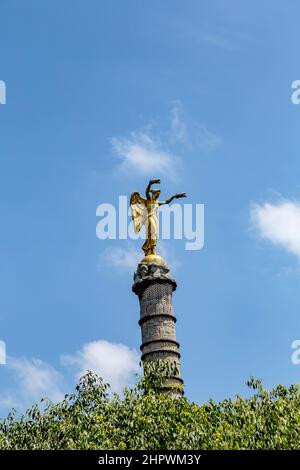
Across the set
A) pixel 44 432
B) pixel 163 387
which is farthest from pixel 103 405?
pixel 163 387

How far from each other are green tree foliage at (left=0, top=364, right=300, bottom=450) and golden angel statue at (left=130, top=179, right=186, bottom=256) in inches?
287

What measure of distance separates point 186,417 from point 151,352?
625 centimetres

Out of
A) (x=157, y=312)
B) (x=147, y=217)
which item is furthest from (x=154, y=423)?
(x=147, y=217)

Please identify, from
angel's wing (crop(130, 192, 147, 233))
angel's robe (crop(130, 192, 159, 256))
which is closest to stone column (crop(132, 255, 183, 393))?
angel's robe (crop(130, 192, 159, 256))

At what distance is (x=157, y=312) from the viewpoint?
86.2 ft

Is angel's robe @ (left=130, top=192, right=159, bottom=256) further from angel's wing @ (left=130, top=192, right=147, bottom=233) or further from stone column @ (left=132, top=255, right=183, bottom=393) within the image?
stone column @ (left=132, top=255, right=183, bottom=393)

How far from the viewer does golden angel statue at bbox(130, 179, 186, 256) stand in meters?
28.3

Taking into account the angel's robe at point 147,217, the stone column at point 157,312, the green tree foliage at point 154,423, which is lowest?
the green tree foliage at point 154,423

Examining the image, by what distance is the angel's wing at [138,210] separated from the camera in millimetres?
28516

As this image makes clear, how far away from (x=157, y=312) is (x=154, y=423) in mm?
7582

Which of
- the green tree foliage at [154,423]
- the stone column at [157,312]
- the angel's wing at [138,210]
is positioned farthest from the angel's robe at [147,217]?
the green tree foliage at [154,423]

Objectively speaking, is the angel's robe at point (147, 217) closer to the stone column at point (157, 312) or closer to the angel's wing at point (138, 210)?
the angel's wing at point (138, 210)
